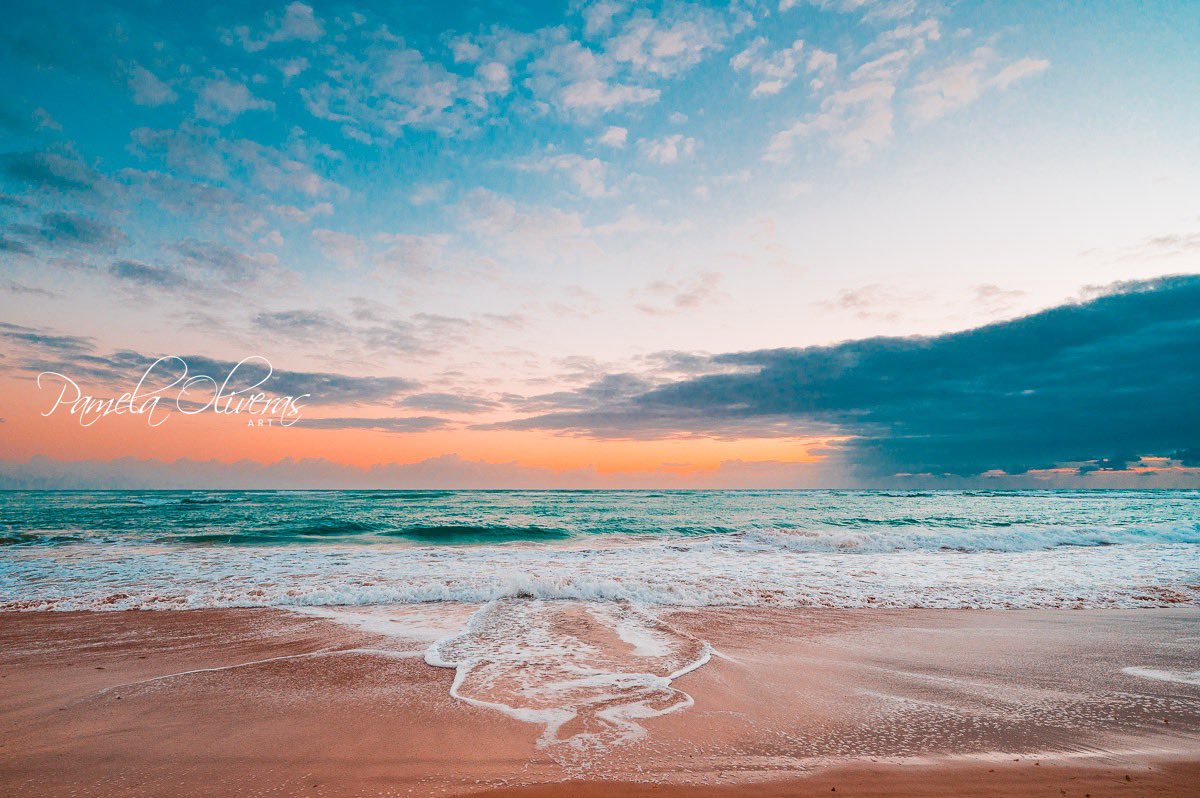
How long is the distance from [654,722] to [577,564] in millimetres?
10872

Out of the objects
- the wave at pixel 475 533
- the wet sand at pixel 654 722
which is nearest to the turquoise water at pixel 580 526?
the wave at pixel 475 533

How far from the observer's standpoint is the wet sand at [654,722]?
384 centimetres

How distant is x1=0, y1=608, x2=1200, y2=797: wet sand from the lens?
3.84 m

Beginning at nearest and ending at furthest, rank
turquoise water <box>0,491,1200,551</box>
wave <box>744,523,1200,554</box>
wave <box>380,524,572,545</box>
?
wave <box>744,523,1200,554</box> < turquoise water <box>0,491,1200,551</box> < wave <box>380,524,572,545</box>

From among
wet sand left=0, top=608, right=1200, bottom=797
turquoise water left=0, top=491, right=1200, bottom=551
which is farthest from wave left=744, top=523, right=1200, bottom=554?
wet sand left=0, top=608, right=1200, bottom=797

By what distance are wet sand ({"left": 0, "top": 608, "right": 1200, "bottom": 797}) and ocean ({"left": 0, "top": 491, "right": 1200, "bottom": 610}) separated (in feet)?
9.61

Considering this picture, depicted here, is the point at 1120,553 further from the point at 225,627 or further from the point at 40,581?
the point at 40,581

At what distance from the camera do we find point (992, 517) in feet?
111

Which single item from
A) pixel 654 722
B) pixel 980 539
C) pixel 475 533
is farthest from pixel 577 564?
pixel 980 539

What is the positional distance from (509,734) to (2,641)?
8584 mm

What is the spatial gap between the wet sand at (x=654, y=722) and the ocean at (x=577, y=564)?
A: 9.61 feet

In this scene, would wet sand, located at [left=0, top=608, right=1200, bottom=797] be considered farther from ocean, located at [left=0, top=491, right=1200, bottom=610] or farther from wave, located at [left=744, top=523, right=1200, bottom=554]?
wave, located at [left=744, top=523, right=1200, bottom=554]

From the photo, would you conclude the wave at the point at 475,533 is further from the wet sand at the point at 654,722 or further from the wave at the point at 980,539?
the wet sand at the point at 654,722

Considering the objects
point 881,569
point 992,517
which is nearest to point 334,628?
point 881,569
